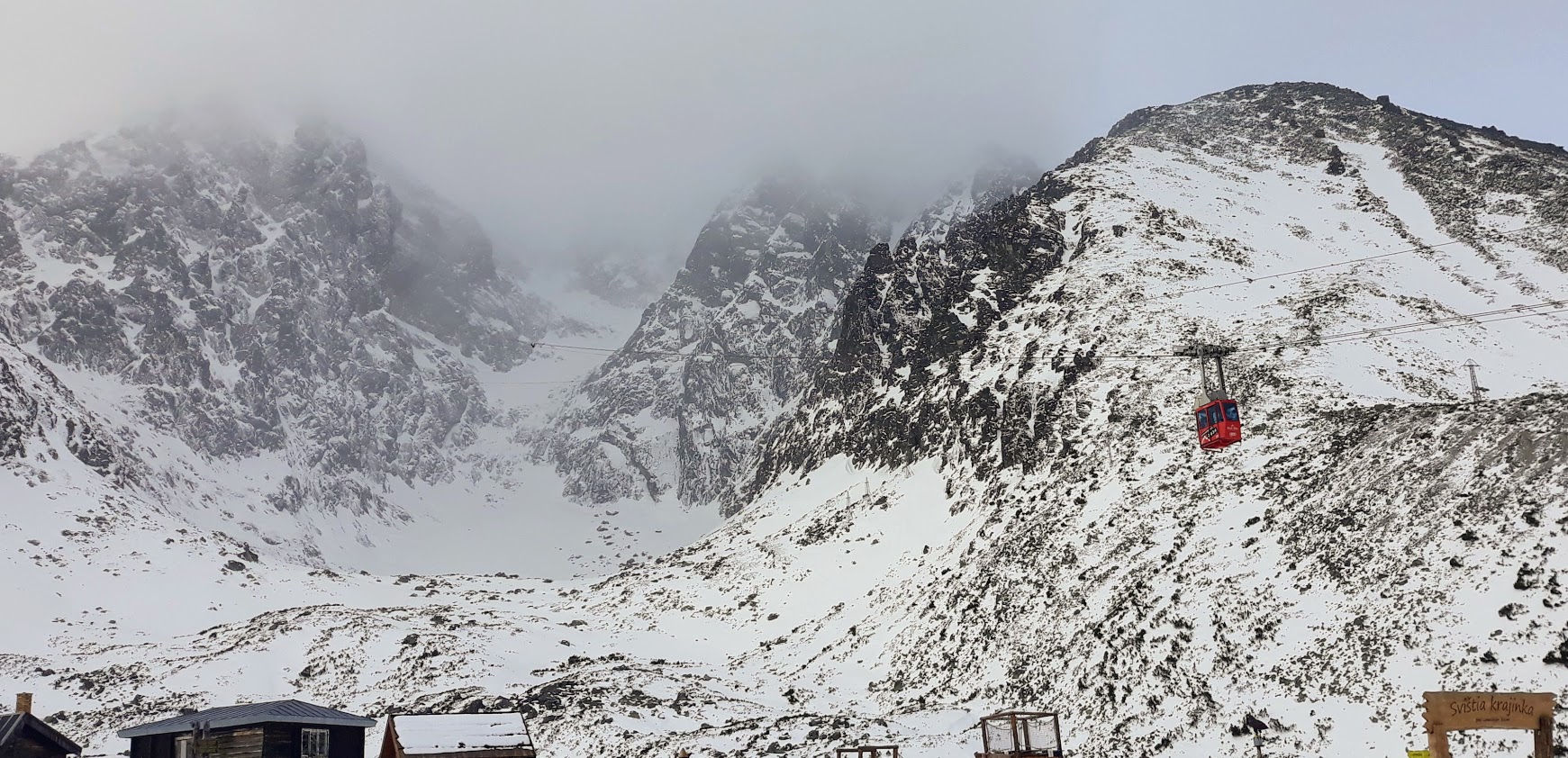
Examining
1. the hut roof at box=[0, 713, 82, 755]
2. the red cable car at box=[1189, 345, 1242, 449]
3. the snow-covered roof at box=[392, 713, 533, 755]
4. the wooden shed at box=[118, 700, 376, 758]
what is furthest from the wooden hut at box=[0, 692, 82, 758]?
the red cable car at box=[1189, 345, 1242, 449]

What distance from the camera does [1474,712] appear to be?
1517 centimetres

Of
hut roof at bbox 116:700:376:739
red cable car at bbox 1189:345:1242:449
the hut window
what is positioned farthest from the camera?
the hut window

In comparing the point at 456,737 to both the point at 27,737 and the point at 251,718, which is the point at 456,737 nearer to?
the point at 251,718

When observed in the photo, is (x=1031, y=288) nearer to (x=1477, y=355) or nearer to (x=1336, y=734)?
(x=1477, y=355)

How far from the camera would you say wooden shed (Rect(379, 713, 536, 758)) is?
107 ft

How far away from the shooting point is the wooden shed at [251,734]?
38125 mm

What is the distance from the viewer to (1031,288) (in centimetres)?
8269

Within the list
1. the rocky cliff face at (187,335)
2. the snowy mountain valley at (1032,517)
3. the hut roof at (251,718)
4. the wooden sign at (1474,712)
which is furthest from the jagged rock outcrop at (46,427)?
the wooden sign at (1474,712)

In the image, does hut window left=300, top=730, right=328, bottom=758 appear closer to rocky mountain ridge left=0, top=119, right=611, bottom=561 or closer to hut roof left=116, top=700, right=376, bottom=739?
hut roof left=116, top=700, right=376, bottom=739

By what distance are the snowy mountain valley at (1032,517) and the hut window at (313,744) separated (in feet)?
30.5

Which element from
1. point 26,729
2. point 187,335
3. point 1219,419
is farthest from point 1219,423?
point 187,335

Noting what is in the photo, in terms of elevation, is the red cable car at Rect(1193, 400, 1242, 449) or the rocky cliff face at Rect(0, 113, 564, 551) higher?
the rocky cliff face at Rect(0, 113, 564, 551)

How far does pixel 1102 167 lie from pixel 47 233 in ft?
561

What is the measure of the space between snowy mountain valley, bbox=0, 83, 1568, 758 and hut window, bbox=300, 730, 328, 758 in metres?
9.31
